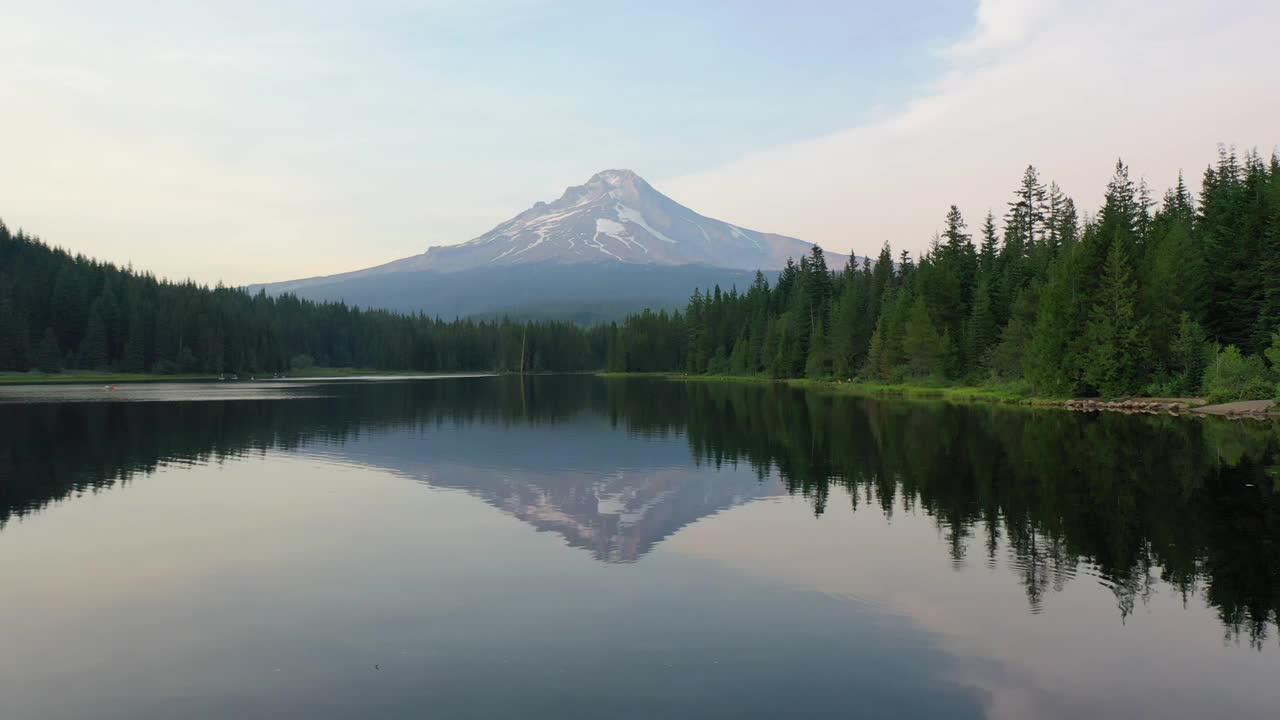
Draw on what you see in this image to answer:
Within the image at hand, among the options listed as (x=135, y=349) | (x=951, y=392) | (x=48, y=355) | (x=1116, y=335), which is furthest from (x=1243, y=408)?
(x=135, y=349)

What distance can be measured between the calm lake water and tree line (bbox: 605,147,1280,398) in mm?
31777

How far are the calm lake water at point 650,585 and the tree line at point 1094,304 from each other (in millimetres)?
31777

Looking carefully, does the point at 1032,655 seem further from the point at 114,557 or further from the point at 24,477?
the point at 24,477

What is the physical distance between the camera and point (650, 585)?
18672 mm

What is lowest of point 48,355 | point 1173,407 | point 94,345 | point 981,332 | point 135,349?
point 1173,407

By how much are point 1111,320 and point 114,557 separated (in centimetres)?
7392

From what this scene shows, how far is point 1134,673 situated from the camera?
13.0 m

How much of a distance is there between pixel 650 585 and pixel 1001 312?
306 feet

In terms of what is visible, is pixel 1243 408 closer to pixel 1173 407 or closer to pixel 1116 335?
pixel 1173 407

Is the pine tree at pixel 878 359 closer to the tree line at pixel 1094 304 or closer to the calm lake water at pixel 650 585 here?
the tree line at pixel 1094 304

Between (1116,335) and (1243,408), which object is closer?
(1243,408)

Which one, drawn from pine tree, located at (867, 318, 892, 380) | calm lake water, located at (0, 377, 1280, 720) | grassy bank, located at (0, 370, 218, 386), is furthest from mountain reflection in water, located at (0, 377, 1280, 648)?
grassy bank, located at (0, 370, 218, 386)

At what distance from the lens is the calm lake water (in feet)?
40.9

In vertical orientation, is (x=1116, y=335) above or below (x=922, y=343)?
above
